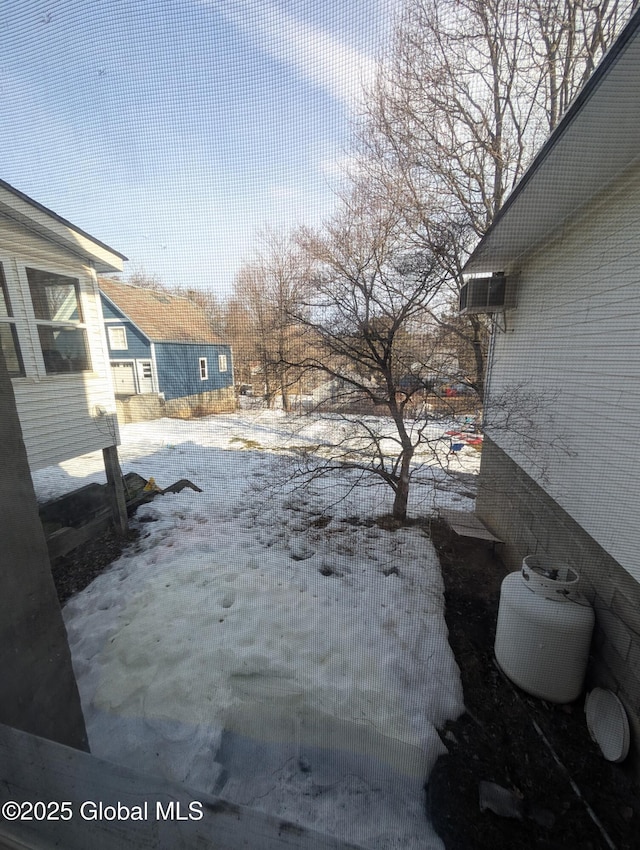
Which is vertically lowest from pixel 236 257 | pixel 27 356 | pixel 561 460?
pixel 561 460

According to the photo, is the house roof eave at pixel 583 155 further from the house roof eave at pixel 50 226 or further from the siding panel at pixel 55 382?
the siding panel at pixel 55 382

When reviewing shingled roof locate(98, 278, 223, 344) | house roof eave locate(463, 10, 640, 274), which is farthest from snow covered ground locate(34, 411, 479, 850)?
house roof eave locate(463, 10, 640, 274)

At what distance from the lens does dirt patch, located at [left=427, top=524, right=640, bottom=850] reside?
26.9 inches

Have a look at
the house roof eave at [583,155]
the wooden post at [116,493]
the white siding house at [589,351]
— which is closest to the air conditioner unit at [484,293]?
the white siding house at [589,351]

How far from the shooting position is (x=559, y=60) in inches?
29.6

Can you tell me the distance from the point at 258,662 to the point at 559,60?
192cm

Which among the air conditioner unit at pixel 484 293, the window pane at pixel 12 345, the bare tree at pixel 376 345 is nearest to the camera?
the window pane at pixel 12 345

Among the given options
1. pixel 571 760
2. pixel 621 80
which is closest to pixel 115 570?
pixel 571 760

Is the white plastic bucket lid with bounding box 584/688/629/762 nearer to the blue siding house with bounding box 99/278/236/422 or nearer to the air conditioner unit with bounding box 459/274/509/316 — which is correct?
the air conditioner unit with bounding box 459/274/509/316

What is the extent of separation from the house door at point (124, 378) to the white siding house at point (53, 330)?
0.45ft

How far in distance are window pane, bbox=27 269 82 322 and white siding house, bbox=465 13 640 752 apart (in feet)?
6.11

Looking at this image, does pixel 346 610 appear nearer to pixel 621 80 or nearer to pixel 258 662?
pixel 258 662

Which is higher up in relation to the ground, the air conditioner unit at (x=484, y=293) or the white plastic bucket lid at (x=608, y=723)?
the air conditioner unit at (x=484, y=293)

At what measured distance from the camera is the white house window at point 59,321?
4.44 ft
